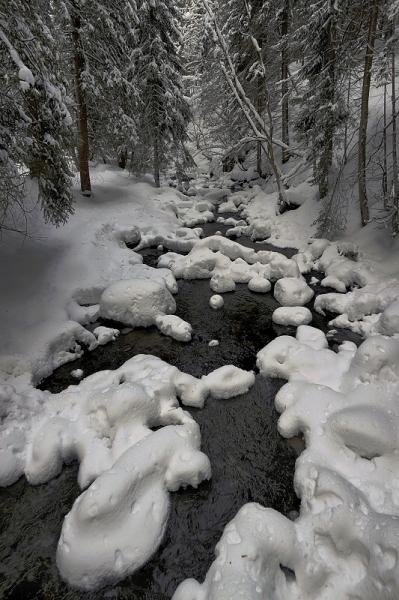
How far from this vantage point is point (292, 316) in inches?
262

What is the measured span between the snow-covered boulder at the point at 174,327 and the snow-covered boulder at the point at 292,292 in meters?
2.42

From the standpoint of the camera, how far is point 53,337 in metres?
5.90

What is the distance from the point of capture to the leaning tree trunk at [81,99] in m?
9.95

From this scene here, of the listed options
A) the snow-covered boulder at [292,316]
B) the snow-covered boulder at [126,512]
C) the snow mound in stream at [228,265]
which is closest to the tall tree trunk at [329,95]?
the snow mound in stream at [228,265]

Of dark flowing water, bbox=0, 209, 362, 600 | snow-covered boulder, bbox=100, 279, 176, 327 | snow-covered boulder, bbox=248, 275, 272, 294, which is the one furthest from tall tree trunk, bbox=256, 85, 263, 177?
dark flowing water, bbox=0, 209, 362, 600

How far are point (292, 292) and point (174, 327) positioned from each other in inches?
115

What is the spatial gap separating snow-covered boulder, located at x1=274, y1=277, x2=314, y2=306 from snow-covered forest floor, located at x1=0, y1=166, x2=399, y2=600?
0.03 m

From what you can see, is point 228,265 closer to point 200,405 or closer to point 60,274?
point 60,274

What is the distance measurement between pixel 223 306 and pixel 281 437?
3.63 m

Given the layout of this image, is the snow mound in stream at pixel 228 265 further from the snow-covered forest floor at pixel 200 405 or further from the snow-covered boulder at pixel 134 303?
the snow-covered boulder at pixel 134 303

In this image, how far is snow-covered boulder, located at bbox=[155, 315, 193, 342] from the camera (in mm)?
6262

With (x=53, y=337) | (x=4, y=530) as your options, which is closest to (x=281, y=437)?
(x=4, y=530)

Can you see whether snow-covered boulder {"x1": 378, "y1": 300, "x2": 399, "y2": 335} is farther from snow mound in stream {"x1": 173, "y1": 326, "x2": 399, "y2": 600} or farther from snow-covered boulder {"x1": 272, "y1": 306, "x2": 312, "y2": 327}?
snow-covered boulder {"x1": 272, "y1": 306, "x2": 312, "y2": 327}

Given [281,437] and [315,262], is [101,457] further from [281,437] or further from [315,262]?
[315,262]
